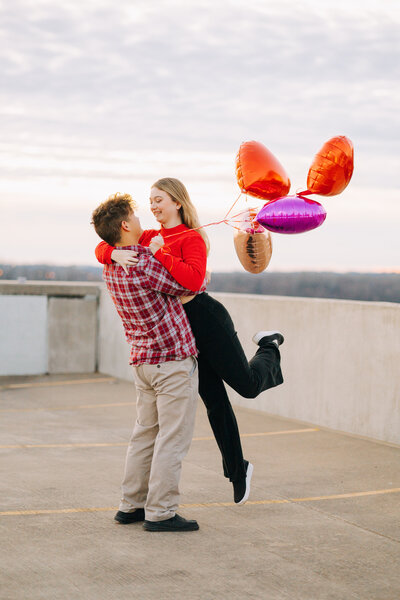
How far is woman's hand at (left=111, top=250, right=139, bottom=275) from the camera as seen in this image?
455 cm

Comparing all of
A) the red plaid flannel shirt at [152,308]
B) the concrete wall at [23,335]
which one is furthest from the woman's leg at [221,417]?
the concrete wall at [23,335]

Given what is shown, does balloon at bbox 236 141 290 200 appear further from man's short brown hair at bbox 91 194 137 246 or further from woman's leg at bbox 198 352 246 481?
woman's leg at bbox 198 352 246 481

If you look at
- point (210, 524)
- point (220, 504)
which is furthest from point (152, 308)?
point (220, 504)

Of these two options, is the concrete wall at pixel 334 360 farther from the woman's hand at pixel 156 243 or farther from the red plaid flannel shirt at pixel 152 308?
the woman's hand at pixel 156 243

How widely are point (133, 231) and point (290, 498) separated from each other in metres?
2.31

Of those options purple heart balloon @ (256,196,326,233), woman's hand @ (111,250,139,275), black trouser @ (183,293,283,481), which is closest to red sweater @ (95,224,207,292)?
woman's hand @ (111,250,139,275)

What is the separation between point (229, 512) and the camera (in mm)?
5316

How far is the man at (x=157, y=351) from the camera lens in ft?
15.1

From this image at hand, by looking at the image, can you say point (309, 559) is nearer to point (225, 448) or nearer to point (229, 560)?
point (229, 560)

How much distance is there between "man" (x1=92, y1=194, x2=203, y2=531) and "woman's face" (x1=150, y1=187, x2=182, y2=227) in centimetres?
13

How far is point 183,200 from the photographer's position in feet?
15.6

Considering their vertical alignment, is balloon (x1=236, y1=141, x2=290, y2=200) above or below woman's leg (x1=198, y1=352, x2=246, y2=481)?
above

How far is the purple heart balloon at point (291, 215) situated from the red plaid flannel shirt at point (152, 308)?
782 mm

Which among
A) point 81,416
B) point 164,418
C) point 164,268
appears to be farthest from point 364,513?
point 81,416
